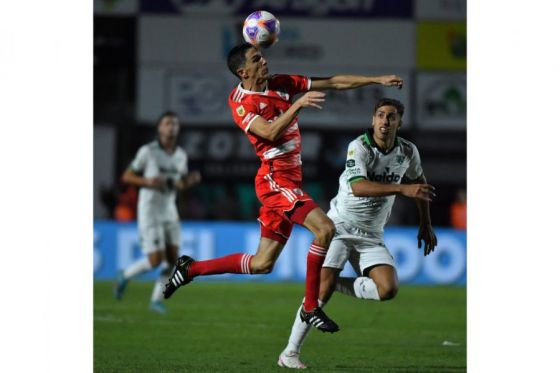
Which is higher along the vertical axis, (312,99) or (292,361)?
(312,99)

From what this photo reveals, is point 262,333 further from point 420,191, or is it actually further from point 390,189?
point 420,191

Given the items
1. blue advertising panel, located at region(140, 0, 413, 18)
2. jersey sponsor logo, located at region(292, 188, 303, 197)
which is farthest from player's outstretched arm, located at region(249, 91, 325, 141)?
blue advertising panel, located at region(140, 0, 413, 18)

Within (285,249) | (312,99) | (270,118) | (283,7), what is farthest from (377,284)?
(283,7)

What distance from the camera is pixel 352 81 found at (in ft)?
21.6

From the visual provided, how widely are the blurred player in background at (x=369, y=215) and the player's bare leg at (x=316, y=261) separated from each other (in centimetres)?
28

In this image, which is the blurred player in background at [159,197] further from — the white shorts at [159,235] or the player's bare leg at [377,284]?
the player's bare leg at [377,284]

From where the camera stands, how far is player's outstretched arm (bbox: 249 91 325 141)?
5.97m

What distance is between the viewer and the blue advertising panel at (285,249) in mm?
13297

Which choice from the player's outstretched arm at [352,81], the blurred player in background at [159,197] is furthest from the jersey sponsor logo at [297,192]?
the blurred player in background at [159,197]

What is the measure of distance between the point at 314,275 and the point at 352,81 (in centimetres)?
122

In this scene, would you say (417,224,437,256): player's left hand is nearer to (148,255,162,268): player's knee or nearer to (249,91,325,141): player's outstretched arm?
(249,91,325,141): player's outstretched arm
